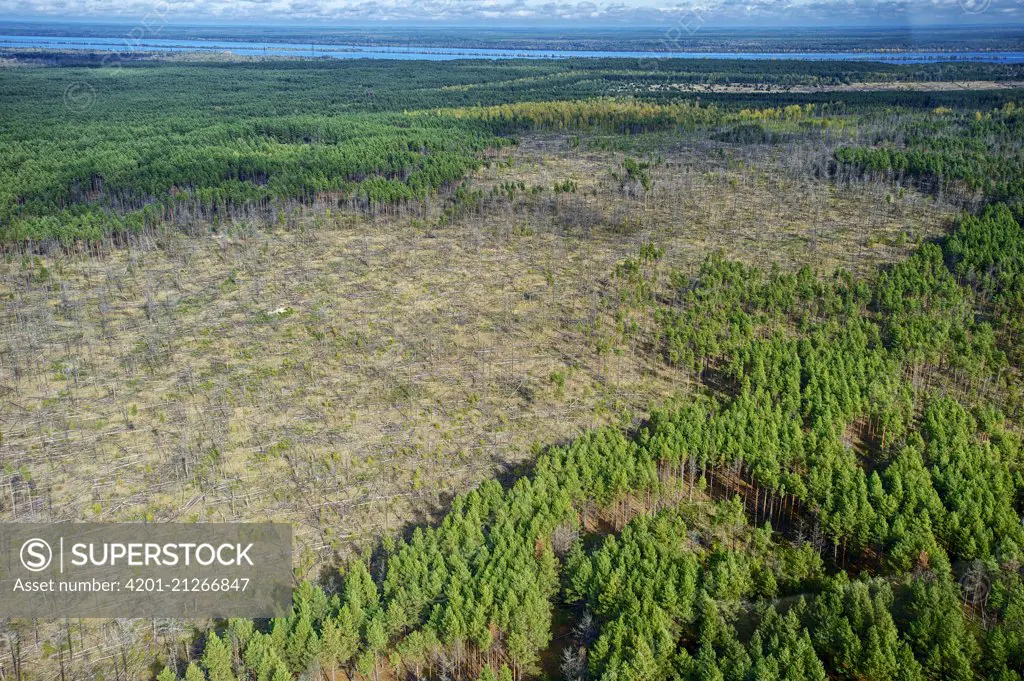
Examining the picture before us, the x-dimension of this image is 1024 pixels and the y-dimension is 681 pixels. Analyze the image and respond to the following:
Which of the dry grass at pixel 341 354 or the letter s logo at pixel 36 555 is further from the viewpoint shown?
the dry grass at pixel 341 354

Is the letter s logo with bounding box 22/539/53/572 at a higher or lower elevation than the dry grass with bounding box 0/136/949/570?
lower

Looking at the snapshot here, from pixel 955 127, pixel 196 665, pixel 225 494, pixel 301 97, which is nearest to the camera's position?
pixel 196 665

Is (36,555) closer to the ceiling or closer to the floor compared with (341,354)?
closer to the floor

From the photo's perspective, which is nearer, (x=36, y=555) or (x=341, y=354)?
(x=36, y=555)

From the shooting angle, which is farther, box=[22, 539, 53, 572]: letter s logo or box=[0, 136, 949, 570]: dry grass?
box=[0, 136, 949, 570]: dry grass

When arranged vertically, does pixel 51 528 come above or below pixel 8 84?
below

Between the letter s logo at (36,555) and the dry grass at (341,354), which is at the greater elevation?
the dry grass at (341,354)

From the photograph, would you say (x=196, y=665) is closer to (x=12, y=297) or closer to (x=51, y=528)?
(x=51, y=528)

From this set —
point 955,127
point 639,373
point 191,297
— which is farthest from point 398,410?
point 955,127
